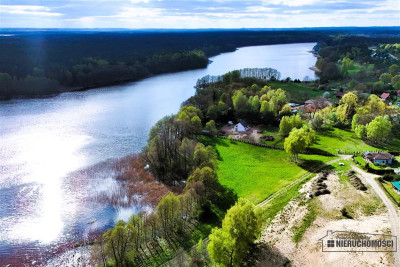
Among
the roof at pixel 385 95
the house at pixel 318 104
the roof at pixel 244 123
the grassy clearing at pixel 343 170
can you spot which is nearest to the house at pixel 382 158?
the grassy clearing at pixel 343 170

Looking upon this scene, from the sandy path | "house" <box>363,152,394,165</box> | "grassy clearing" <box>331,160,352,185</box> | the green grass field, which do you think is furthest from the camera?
"house" <box>363,152,394,165</box>

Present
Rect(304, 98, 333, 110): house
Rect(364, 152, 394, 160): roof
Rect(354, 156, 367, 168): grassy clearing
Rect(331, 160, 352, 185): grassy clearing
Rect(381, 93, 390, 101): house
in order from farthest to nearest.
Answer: Rect(381, 93, 390, 101): house
Rect(304, 98, 333, 110): house
Rect(354, 156, 367, 168): grassy clearing
Rect(364, 152, 394, 160): roof
Rect(331, 160, 352, 185): grassy clearing

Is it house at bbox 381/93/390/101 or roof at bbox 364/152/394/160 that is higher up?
roof at bbox 364/152/394/160

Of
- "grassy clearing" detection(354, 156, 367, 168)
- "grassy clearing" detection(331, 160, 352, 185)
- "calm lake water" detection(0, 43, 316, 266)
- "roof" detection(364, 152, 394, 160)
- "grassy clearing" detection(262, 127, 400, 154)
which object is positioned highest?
"roof" detection(364, 152, 394, 160)

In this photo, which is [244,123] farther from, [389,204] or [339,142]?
[389,204]

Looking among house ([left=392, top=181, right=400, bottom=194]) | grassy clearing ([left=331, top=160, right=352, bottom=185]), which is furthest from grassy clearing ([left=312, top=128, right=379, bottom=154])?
house ([left=392, top=181, right=400, bottom=194])

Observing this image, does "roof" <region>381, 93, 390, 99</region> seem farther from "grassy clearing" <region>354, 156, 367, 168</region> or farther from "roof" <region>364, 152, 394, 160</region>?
"roof" <region>364, 152, 394, 160</region>

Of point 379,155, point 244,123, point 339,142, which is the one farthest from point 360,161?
point 244,123
